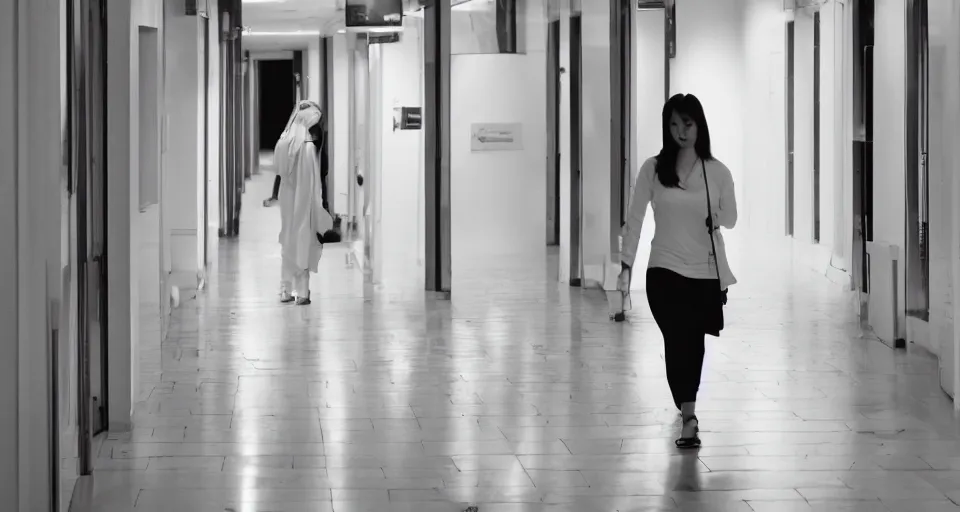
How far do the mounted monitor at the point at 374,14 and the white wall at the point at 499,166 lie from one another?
12.8 feet

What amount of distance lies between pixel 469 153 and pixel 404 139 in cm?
113

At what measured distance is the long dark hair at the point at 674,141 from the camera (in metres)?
6.50

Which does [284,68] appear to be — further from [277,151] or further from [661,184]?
[661,184]

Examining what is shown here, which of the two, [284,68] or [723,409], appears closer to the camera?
[723,409]

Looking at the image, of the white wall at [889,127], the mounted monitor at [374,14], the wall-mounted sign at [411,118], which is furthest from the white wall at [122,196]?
the wall-mounted sign at [411,118]

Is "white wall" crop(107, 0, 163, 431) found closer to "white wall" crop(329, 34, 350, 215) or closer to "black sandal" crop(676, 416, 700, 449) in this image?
"black sandal" crop(676, 416, 700, 449)

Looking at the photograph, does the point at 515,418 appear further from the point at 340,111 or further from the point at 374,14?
the point at 340,111

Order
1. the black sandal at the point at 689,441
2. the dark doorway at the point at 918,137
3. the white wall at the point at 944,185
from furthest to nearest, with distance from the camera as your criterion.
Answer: the dark doorway at the point at 918,137 → the white wall at the point at 944,185 → the black sandal at the point at 689,441

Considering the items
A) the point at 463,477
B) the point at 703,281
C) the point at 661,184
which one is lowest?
the point at 463,477

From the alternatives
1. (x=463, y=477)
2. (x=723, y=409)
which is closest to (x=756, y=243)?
(x=723, y=409)

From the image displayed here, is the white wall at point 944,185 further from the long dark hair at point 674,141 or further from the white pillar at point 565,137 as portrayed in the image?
the white pillar at point 565,137

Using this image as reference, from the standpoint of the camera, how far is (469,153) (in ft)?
60.4

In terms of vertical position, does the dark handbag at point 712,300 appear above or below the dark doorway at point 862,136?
below

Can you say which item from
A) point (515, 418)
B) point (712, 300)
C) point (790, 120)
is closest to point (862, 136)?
point (712, 300)
